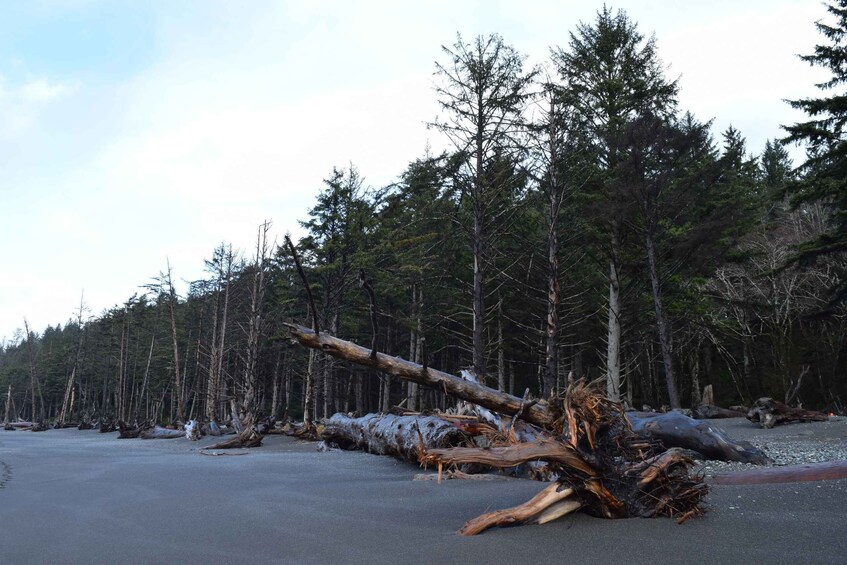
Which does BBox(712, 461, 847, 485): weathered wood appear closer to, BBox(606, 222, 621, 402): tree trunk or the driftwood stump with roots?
the driftwood stump with roots

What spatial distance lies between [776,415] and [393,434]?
10.6 metres

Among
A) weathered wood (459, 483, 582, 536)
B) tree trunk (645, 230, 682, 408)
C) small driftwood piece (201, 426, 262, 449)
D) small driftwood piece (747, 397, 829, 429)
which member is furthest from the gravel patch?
Answer: small driftwood piece (201, 426, 262, 449)

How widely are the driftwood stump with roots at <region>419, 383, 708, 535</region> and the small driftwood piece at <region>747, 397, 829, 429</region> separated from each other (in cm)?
1194

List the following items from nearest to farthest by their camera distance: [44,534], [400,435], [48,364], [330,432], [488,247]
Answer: [44,534] < [400,435] < [330,432] < [488,247] < [48,364]

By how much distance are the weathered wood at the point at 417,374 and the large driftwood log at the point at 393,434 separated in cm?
58

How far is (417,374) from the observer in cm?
530

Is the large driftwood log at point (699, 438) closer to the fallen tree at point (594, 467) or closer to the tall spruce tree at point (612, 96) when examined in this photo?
the fallen tree at point (594, 467)

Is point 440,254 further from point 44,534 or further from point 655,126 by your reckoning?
point 44,534

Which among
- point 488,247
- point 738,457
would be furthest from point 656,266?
point 738,457

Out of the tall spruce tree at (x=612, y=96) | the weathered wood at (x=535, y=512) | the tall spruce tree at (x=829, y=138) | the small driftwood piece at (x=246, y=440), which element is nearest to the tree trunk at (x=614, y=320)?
the tall spruce tree at (x=612, y=96)

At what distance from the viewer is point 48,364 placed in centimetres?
6856

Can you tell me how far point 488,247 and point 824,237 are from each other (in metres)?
10.1

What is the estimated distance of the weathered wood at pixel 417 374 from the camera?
490 cm

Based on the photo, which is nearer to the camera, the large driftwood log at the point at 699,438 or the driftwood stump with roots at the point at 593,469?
A: the driftwood stump with roots at the point at 593,469
